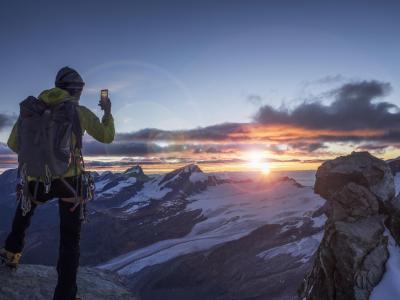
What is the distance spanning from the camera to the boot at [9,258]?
891 cm

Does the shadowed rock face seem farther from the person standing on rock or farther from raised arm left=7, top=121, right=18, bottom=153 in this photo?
raised arm left=7, top=121, right=18, bottom=153

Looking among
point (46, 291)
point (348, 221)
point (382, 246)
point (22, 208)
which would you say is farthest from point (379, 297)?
point (22, 208)

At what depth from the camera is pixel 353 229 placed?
1998cm

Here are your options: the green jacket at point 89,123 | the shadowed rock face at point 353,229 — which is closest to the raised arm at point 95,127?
the green jacket at point 89,123

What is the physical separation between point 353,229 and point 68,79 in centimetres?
1638

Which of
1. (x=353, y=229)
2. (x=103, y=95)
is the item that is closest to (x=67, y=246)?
(x=103, y=95)

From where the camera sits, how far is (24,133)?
24.3 ft

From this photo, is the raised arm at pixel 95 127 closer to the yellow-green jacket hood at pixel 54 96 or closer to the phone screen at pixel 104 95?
the yellow-green jacket hood at pixel 54 96

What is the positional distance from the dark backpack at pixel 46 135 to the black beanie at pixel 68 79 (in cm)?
53

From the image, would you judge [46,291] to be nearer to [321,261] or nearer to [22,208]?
[22,208]

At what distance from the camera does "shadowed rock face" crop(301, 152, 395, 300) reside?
17.1 m

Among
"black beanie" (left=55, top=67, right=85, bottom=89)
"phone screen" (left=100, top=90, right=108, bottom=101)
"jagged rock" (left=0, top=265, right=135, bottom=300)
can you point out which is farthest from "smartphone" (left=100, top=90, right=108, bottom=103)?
"jagged rock" (left=0, top=265, right=135, bottom=300)

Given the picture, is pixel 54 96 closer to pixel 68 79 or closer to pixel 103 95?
pixel 68 79

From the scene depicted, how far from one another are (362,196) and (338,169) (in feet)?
11.7
